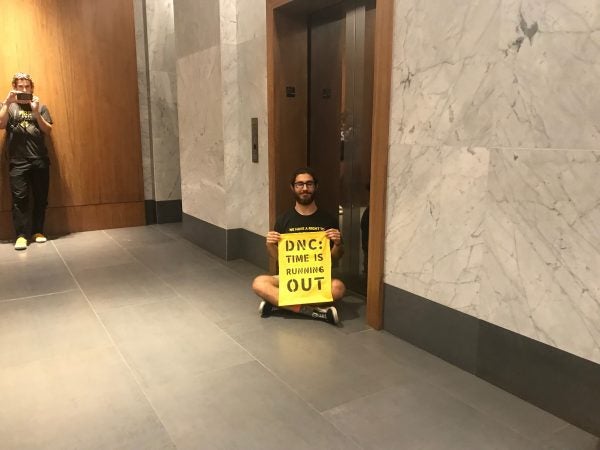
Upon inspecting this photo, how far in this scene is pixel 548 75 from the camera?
2102 millimetres

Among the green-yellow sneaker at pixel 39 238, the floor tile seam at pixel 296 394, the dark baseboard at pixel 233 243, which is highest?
the dark baseboard at pixel 233 243

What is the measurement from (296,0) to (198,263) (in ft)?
7.73

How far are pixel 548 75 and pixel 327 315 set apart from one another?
183 centimetres

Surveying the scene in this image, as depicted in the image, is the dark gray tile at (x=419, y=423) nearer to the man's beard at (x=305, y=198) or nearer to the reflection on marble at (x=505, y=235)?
the reflection on marble at (x=505, y=235)

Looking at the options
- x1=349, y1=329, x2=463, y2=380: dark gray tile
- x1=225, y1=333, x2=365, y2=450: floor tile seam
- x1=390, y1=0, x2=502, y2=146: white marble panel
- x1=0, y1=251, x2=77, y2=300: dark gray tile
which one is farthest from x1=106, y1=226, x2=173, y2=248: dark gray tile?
x1=390, y1=0, x2=502, y2=146: white marble panel

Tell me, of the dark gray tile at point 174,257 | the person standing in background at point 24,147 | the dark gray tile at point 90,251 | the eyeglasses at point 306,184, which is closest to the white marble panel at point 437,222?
the eyeglasses at point 306,184

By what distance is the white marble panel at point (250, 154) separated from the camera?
4.27 m

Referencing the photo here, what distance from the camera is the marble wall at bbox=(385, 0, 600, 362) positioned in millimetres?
2033

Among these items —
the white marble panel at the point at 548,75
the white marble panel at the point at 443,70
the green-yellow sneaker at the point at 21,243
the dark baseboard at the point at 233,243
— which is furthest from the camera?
the green-yellow sneaker at the point at 21,243

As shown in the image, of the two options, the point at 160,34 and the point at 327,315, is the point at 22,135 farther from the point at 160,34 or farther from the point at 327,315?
the point at 327,315

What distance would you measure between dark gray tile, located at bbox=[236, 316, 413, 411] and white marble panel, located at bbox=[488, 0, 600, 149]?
4.15 ft

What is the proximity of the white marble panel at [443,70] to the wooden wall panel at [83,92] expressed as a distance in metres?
4.24

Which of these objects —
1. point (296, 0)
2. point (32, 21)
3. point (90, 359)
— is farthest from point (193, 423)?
point (32, 21)

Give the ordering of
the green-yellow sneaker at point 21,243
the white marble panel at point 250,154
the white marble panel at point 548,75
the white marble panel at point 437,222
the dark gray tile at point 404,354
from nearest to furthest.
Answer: the white marble panel at point 548,75
the white marble panel at point 437,222
the dark gray tile at point 404,354
the white marble panel at point 250,154
the green-yellow sneaker at point 21,243
